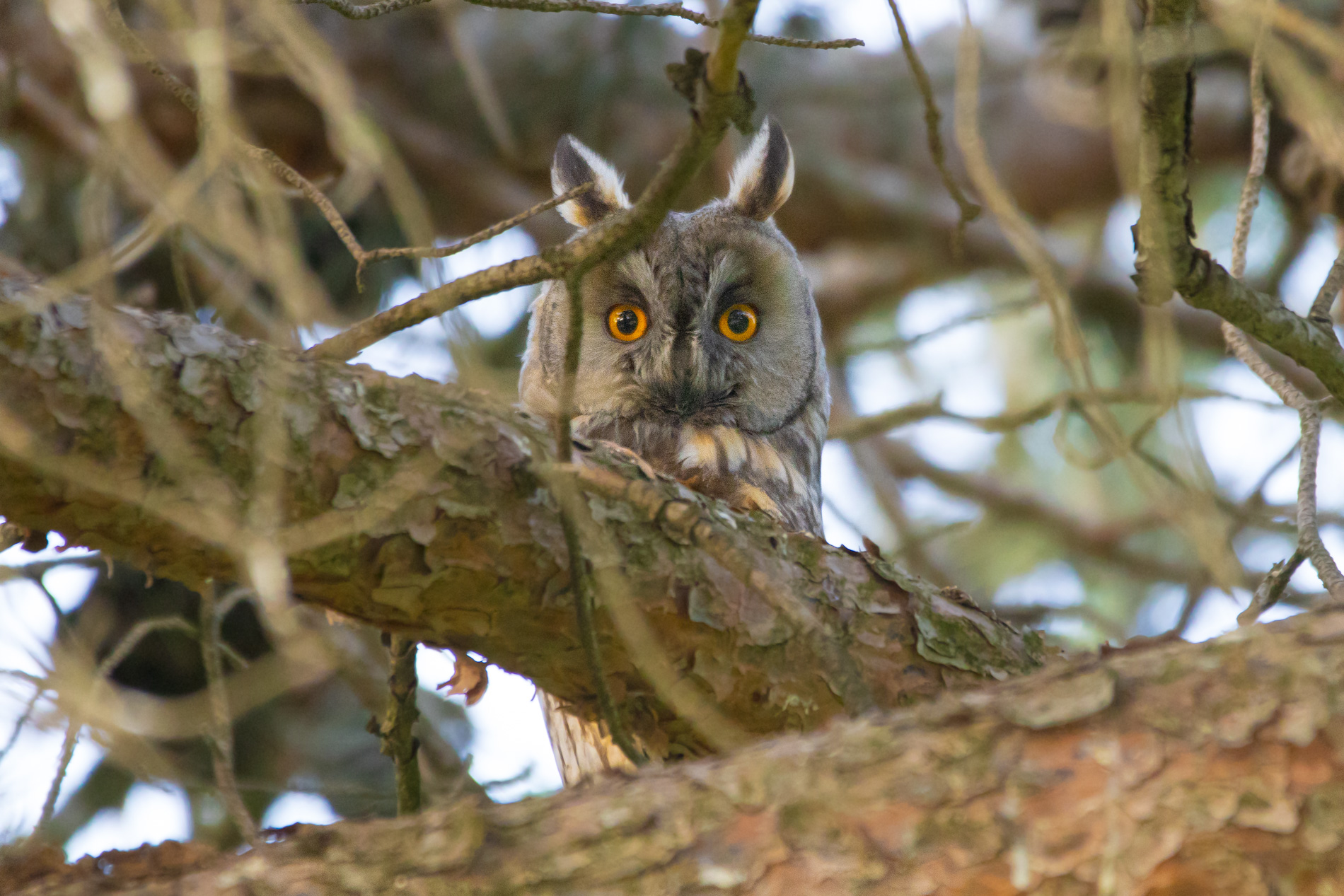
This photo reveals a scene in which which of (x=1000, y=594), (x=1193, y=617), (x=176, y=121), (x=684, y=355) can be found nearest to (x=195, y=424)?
(x=684, y=355)

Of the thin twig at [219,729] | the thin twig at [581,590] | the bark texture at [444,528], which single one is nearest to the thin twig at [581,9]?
the thin twig at [581,590]

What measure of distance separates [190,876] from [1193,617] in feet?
8.61

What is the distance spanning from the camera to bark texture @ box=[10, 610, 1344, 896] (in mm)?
1144

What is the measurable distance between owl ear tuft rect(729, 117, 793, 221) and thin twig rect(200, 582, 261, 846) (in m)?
1.90

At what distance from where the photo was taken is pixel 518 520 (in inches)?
73.5

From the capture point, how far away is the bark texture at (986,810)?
3.75 feet

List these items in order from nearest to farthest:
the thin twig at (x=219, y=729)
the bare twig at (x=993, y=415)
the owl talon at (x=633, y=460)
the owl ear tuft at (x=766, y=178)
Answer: the thin twig at (x=219, y=729) < the owl talon at (x=633, y=460) < the bare twig at (x=993, y=415) < the owl ear tuft at (x=766, y=178)

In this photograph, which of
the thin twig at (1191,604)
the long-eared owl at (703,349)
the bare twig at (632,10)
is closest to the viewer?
the bare twig at (632,10)

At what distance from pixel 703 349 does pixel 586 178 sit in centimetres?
61

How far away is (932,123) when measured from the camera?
76.8 inches

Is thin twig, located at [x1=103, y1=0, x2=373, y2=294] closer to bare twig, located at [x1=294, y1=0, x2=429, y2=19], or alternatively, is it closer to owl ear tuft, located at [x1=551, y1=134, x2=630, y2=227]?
bare twig, located at [x1=294, y1=0, x2=429, y2=19]

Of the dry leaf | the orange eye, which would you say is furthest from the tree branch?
the orange eye

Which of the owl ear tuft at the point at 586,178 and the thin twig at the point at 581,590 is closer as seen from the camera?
the thin twig at the point at 581,590

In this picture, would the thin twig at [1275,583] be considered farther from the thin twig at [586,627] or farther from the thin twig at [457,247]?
the thin twig at [457,247]
